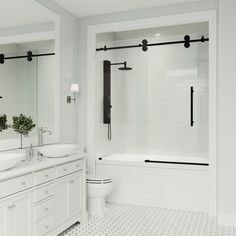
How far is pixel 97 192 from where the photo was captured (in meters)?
3.63

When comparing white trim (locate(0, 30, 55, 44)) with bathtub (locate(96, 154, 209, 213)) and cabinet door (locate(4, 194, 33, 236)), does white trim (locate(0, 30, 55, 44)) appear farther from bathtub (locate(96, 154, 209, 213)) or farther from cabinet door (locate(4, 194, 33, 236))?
bathtub (locate(96, 154, 209, 213))

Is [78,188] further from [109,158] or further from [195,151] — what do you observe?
[195,151]

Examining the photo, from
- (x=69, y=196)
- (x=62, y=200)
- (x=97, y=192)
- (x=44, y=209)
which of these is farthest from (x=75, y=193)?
(x=44, y=209)

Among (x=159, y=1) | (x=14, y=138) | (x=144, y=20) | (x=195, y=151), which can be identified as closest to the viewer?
(x=14, y=138)

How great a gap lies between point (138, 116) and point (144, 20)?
171 cm

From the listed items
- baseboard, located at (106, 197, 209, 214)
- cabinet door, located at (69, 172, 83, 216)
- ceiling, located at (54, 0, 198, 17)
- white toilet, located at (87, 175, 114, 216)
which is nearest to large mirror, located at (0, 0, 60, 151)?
ceiling, located at (54, 0, 198, 17)

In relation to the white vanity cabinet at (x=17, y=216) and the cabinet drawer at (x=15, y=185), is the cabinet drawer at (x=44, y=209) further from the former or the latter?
the cabinet drawer at (x=15, y=185)

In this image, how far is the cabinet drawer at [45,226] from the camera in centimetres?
264

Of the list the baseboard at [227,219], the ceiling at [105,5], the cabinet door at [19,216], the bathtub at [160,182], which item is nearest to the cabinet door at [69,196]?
the cabinet door at [19,216]

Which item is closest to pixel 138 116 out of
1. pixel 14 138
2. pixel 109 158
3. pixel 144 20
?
pixel 109 158

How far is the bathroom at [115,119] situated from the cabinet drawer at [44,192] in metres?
0.02

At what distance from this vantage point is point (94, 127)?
4227 millimetres

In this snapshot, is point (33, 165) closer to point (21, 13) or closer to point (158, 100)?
point (21, 13)

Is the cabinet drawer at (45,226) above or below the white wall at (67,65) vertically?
below
